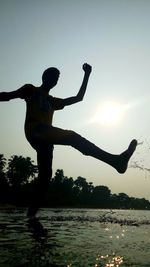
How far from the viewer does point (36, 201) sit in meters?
6.29

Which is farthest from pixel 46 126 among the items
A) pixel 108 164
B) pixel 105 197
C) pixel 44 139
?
pixel 105 197

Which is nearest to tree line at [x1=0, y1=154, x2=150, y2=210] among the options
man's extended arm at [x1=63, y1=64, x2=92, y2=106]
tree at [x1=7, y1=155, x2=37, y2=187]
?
tree at [x1=7, y1=155, x2=37, y2=187]

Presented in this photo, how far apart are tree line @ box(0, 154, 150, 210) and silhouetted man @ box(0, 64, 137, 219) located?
62444 mm

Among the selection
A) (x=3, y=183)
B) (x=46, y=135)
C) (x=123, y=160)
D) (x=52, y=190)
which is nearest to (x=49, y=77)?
(x=46, y=135)

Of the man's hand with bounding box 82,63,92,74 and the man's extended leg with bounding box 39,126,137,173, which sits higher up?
the man's hand with bounding box 82,63,92,74

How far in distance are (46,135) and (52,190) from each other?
129 m

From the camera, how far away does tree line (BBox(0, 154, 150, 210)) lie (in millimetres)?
98438

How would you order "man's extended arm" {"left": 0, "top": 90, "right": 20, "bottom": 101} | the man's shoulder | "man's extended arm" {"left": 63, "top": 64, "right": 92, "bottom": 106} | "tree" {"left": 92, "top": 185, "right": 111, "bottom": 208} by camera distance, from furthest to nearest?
"tree" {"left": 92, "top": 185, "right": 111, "bottom": 208}
"man's extended arm" {"left": 63, "top": 64, "right": 92, "bottom": 106}
the man's shoulder
"man's extended arm" {"left": 0, "top": 90, "right": 20, "bottom": 101}

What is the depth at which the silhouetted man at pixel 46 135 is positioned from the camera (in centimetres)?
565

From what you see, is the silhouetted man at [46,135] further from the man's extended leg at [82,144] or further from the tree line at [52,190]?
the tree line at [52,190]

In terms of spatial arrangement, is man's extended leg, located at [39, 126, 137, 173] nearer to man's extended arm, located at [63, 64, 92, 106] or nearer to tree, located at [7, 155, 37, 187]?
man's extended arm, located at [63, 64, 92, 106]

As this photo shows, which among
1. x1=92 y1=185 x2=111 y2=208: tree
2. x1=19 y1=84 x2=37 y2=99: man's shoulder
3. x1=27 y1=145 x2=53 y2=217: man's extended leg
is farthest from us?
x1=92 y1=185 x2=111 y2=208: tree

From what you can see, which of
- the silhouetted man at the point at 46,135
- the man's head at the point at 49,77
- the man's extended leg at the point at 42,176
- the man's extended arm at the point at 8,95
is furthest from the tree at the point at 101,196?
the man's extended arm at the point at 8,95

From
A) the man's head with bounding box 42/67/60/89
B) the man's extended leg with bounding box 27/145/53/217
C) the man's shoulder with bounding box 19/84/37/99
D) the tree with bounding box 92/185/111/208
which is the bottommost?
the man's extended leg with bounding box 27/145/53/217
